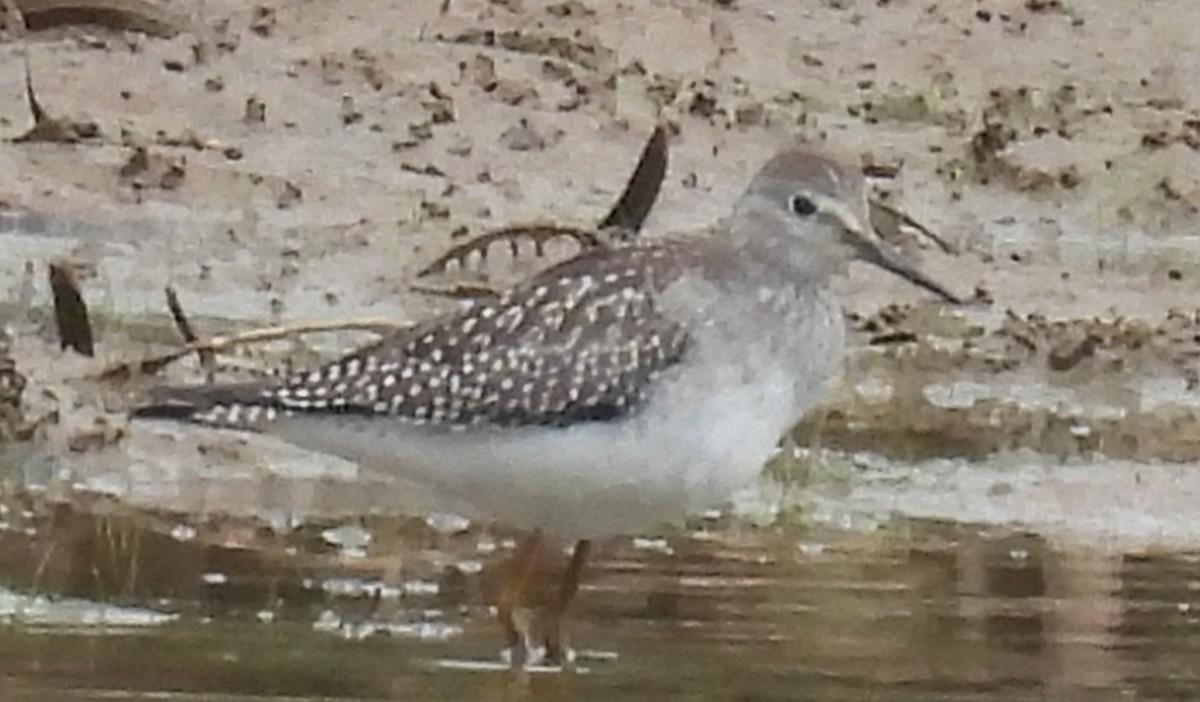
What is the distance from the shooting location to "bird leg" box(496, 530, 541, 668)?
167 inches

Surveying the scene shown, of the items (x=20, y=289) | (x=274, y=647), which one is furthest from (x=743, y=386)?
(x=20, y=289)

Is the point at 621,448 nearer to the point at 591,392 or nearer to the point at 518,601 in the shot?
the point at 591,392

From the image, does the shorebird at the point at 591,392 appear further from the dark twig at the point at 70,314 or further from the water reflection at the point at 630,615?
the dark twig at the point at 70,314

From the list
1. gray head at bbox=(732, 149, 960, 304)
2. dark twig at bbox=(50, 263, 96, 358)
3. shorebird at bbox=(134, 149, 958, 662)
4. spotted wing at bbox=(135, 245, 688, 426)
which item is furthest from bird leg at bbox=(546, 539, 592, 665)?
dark twig at bbox=(50, 263, 96, 358)

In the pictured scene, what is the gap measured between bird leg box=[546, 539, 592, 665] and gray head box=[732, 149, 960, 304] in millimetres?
428

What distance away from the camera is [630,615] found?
449 centimetres

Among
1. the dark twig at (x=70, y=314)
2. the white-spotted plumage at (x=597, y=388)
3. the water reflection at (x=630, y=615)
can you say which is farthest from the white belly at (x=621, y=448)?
the dark twig at (x=70, y=314)

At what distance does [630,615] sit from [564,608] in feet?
0.53

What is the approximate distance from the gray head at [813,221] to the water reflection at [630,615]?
0.42 metres

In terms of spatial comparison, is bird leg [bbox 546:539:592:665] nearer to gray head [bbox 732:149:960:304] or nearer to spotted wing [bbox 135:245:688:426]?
spotted wing [bbox 135:245:688:426]

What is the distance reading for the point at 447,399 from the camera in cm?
436

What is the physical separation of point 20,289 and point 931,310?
4.96ft

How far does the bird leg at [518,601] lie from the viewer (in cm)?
424

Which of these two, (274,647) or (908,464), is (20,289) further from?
(274,647)
